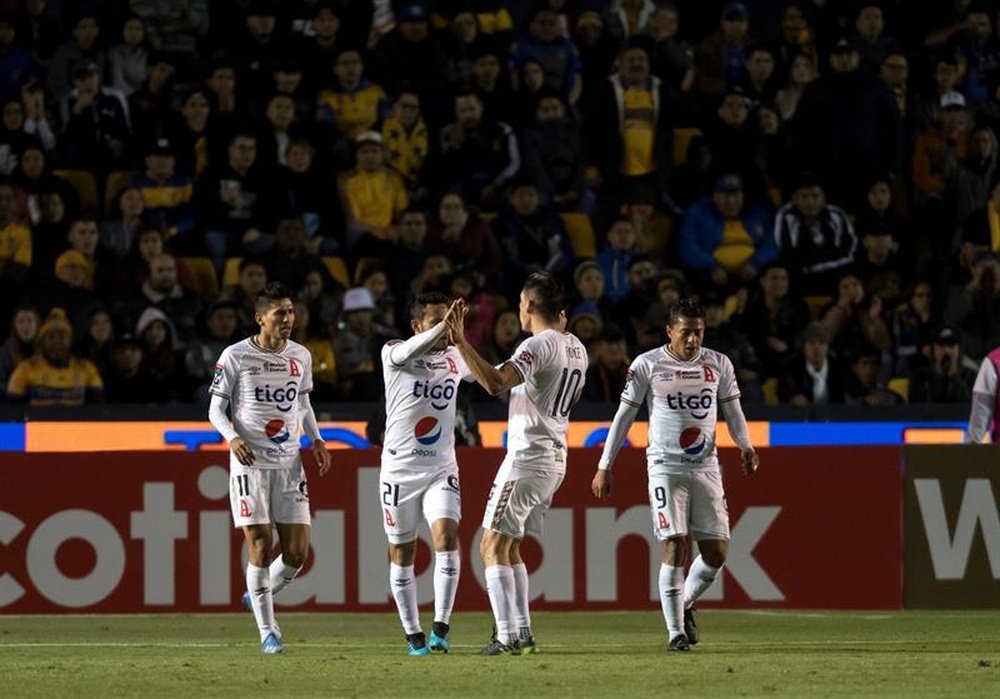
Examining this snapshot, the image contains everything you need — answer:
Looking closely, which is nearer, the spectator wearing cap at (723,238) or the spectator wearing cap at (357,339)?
the spectator wearing cap at (357,339)

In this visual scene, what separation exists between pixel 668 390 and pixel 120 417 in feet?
19.8

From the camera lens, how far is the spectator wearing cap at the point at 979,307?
1977 centimetres

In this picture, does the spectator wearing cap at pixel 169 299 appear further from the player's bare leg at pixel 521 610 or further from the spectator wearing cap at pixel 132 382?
the player's bare leg at pixel 521 610

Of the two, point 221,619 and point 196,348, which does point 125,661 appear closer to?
point 221,619

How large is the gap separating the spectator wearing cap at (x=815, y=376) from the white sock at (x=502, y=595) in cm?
691

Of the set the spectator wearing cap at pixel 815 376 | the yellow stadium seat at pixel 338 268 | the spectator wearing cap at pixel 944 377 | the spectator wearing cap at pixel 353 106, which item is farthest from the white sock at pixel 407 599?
the spectator wearing cap at pixel 353 106

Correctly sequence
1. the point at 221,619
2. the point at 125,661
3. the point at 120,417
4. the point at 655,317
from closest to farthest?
1. the point at 125,661
2. the point at 221,619
3. the point at 120,417
4. the point at 655,317

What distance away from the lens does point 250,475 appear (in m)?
12.9

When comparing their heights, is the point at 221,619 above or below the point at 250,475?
below

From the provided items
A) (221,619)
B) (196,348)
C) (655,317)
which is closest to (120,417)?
(196,348)

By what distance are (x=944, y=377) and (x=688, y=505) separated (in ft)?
20.0

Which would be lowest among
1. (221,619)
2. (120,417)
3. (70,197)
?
(221,619)

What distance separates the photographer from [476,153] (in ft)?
69.7

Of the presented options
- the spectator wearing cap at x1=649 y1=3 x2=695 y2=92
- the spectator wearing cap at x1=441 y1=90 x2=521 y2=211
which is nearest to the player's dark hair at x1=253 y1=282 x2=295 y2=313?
the spectator wearing cap at x1=441 y1=90 x2=521 y2=211
